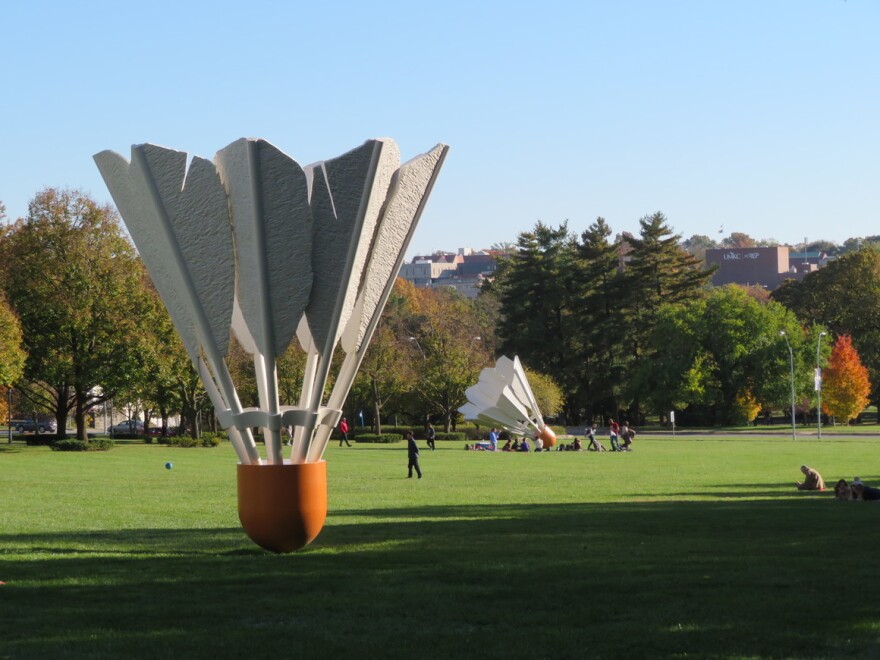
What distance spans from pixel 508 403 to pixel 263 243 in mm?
38241

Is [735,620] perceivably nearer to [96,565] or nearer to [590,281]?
[96,565]

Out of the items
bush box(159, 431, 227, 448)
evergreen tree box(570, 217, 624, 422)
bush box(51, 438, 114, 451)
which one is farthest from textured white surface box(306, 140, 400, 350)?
evergreen tree box(570, 217, 624, 422)

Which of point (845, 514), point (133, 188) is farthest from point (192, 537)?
point (845, 514)

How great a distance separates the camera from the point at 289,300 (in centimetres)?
1353

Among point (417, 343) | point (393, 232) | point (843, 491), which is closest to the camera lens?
point (393, 232)

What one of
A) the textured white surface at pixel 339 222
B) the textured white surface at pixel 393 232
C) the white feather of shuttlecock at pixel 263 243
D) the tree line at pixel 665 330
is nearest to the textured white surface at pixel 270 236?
the white feather of shuttlecock at pixel 263 243

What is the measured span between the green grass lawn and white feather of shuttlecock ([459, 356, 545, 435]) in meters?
27.3

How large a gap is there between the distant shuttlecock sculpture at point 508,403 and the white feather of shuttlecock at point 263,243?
1463 inches

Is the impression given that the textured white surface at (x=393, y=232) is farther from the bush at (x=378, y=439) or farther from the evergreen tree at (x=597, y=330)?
the evergreen tree at (x=597, y=330)

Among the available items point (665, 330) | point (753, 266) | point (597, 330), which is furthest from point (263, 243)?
point (753, 266)

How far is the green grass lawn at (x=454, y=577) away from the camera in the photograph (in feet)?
28.1

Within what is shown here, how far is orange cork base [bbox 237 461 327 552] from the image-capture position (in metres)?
13.2

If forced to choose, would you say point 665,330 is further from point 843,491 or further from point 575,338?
point 843,491

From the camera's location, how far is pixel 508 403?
5119cm
